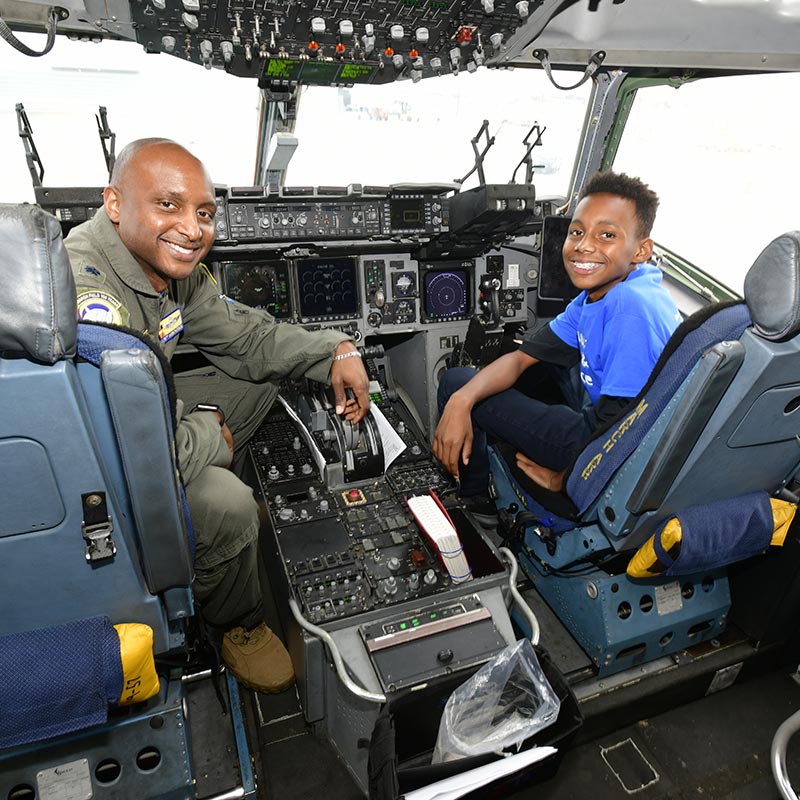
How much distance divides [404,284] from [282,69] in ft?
3.58

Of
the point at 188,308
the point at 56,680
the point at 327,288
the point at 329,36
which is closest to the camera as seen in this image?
the point at 56,680

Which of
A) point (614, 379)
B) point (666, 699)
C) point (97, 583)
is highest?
point (614, 379)

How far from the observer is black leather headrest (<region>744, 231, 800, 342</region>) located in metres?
1.03

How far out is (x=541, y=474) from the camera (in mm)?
1817

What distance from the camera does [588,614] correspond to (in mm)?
1777

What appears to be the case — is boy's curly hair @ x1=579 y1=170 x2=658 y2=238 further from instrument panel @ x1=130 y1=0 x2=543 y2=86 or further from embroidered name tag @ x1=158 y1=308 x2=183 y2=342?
embroidered name tag @ x1=158 y1=308 x2=183 y2=342

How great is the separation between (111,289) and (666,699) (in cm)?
206

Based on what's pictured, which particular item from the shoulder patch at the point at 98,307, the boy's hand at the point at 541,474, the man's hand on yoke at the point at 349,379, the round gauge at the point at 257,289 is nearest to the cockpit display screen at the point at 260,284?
the round gauge at the point at 257,289

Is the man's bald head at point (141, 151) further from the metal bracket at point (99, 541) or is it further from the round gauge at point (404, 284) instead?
the round gauge at point (404, 284)

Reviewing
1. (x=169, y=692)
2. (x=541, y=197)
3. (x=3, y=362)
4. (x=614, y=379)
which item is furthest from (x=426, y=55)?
(x=169, y=692)

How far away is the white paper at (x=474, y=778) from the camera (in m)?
1.13

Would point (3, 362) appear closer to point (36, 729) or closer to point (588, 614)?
point (36, 729)

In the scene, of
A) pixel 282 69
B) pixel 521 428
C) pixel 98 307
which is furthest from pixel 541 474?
pixel 282 69

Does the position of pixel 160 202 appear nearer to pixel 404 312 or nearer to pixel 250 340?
pixel 250 340
